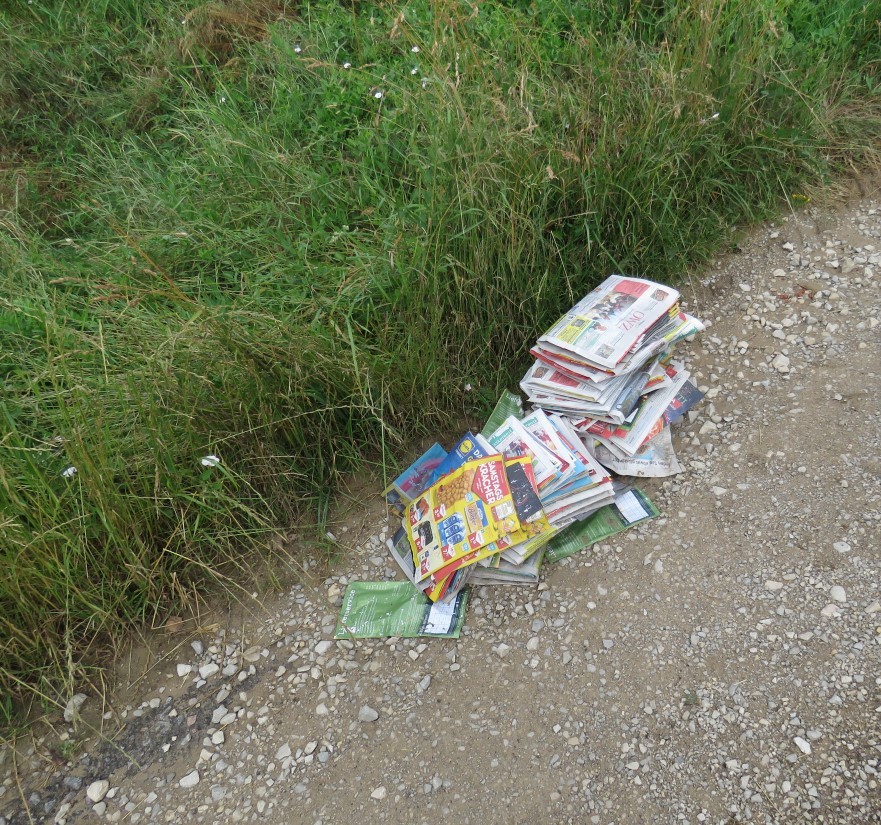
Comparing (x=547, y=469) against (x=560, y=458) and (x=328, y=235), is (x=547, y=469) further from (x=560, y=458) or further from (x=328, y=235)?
(x=328, y=235)

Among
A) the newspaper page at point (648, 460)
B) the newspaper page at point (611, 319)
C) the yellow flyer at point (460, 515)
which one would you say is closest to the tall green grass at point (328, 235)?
the newspaper page at point (611, 319)

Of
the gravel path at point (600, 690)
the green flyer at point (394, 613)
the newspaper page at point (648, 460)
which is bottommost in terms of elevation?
the gravel path at point (600, 690)

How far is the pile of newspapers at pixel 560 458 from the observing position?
8.47 feet

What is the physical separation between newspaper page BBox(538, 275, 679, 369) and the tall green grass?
0.59 ft

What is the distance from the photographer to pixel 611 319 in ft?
9.51

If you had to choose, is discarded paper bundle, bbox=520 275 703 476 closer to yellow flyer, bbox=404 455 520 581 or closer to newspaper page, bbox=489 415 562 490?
newspaper page, bbox=489 415 562 490

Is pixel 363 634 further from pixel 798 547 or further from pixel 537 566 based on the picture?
pixel 798 547

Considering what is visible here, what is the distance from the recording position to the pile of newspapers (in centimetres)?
258

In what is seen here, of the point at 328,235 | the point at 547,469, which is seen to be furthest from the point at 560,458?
the point at 328,235

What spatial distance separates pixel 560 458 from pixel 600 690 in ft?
2.59

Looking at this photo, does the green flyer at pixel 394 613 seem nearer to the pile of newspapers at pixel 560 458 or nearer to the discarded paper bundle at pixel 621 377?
the pile of newspapers at pixel 560 458

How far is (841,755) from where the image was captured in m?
2.04

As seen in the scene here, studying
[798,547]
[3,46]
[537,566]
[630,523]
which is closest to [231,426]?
[537,566]

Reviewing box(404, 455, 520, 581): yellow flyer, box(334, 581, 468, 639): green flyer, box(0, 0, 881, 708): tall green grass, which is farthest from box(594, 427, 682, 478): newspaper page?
box(334, 581, 468, 639): green flyer
